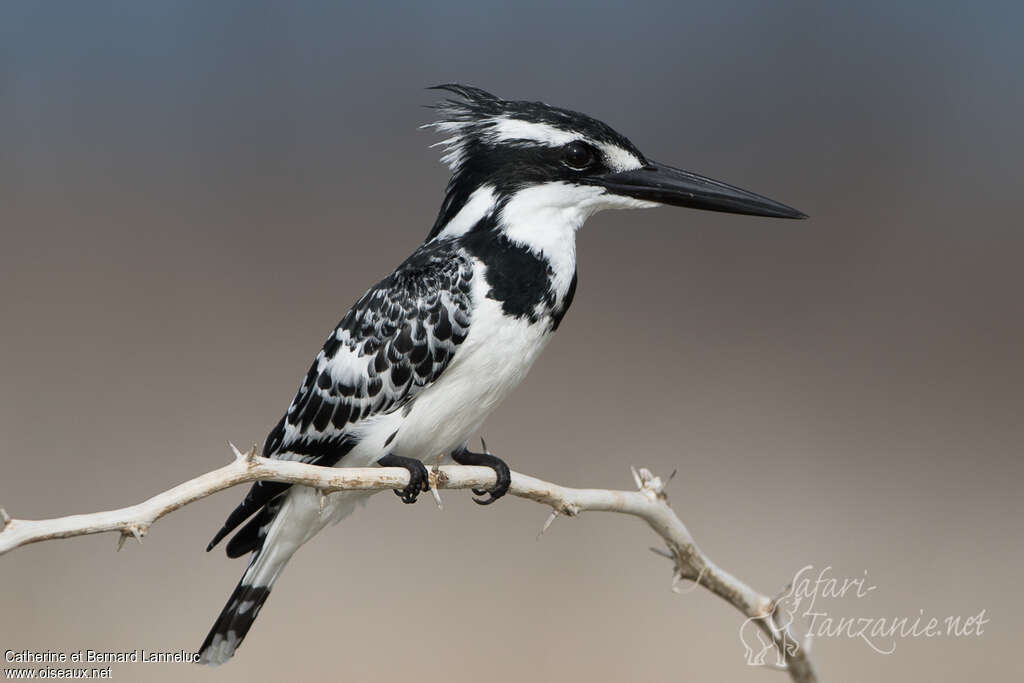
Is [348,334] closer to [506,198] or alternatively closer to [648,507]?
[506,198]

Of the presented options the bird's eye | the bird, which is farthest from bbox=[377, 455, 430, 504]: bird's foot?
the bird's eye

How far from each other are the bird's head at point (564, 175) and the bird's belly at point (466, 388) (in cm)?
15

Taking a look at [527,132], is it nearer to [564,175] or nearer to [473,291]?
[564,175]

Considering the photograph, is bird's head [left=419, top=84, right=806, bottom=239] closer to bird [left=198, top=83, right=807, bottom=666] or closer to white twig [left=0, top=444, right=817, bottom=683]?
bird [left=198, top=83, right=807, bottom=666]


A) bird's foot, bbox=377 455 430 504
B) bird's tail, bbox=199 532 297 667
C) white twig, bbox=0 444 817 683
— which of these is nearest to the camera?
white twig, bbox=0 444 817 683

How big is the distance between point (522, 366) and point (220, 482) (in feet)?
2.28

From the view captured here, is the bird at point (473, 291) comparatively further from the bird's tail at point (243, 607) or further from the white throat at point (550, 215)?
the bird's tail at point (243, 607)

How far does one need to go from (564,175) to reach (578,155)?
0.11 feet

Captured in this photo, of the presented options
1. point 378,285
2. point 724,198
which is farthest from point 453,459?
point 724,198

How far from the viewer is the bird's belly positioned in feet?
4.81

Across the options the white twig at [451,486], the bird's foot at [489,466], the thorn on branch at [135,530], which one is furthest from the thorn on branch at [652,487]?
the thorn on branch at [135,530]

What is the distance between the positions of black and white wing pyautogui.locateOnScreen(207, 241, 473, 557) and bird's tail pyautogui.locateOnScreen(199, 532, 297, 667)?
0.40ft

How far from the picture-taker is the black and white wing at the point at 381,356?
1.47 metres

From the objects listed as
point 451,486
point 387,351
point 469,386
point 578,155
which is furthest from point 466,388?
point 578,155
